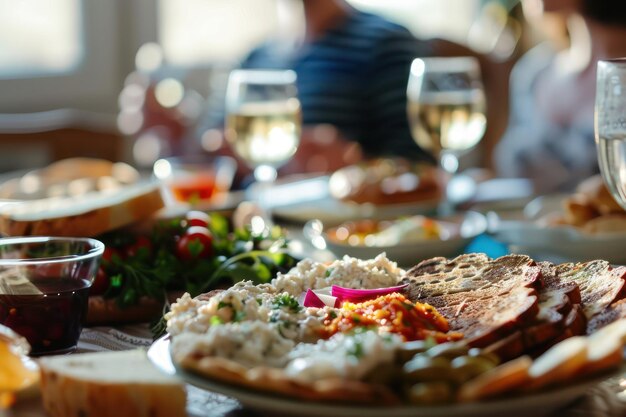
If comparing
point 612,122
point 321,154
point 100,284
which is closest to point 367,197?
point 100,284

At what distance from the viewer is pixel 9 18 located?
17.0 feet

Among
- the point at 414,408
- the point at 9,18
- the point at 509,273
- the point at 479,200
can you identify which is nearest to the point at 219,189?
the point at 479,200

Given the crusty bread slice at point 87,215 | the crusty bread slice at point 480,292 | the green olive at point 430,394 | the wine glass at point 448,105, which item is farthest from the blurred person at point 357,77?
the green olive at point 430,394

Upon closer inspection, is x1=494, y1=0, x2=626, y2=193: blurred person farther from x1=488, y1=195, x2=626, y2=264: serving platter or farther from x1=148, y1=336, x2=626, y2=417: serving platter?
x1=148, y1=336, x2=626, y2=417: serving platter

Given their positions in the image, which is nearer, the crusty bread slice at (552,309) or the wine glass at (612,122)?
the crusty bread slice at (552,309)

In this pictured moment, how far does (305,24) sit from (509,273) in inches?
135

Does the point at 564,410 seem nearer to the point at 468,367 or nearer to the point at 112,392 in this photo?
the point at 468,367

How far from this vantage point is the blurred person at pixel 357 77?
424 cm

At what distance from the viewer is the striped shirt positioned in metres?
4.24

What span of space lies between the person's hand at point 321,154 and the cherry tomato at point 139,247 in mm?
1738

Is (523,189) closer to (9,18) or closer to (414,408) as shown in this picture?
(414,408)

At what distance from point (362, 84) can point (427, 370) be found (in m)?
3.55

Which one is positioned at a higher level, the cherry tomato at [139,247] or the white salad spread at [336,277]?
the white salad spread at [336,277]

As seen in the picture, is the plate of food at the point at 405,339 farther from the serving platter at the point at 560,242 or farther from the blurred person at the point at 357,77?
the blurred person at the point at 357,77
